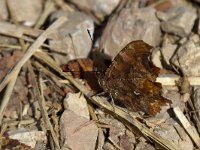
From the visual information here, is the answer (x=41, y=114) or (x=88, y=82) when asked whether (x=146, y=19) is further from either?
(x=41, y=114)

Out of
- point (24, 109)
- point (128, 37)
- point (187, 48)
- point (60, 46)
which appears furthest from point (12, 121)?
point (187, 48)

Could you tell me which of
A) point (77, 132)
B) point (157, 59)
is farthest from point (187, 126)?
point (77, 132)

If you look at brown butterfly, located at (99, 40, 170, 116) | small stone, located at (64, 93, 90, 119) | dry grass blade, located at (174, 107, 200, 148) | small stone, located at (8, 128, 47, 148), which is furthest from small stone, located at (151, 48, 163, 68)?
small stone, located at (8, 128, 47, 148)

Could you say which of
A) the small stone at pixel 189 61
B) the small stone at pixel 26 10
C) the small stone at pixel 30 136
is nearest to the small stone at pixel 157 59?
the small stone at pixel 189 61

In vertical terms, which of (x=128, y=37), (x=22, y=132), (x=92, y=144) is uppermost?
(x=128, y=37)

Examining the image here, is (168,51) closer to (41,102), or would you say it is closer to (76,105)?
(76,105)

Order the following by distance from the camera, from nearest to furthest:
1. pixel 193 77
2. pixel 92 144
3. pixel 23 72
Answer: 1. pixel 92 144
2. pixel 193 77
3. pixel 23 72

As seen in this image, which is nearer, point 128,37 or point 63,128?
point 63,128
